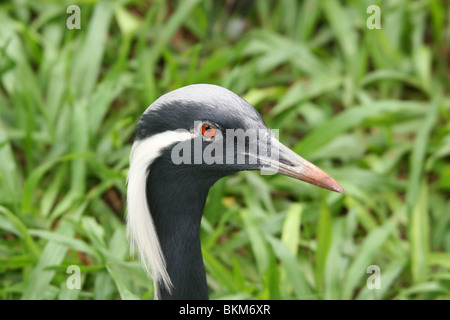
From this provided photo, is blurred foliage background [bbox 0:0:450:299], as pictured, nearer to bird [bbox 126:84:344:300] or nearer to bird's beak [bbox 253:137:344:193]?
bird [bbox 126:84:344:300]

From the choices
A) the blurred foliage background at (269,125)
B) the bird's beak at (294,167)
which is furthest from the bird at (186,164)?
the blurred foliage background at (269,125)

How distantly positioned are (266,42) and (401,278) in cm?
161

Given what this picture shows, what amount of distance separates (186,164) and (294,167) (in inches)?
12.7

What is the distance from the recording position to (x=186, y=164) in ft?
5.97

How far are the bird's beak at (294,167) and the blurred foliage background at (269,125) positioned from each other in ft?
2.36

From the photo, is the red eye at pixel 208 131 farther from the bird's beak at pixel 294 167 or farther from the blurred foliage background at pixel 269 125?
the blurred foliage background at pixel 269 125

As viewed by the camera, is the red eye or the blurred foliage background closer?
the red eye

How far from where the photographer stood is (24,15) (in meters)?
3.47

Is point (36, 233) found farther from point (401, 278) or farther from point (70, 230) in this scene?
point (401, 278)

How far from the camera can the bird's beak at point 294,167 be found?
179cm

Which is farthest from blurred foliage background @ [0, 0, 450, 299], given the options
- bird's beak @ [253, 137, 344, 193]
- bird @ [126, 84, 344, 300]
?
bird's beak @ [253, 137, 344, 193]

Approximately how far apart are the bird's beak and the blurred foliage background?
0.72 m

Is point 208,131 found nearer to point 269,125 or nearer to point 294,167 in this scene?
point 294,167

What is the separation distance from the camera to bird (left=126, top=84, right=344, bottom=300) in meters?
1.75
